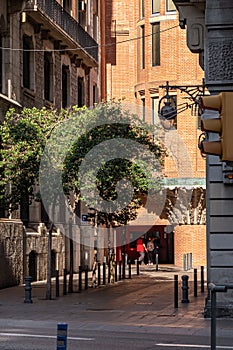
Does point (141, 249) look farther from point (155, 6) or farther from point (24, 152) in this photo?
point (24, 152)

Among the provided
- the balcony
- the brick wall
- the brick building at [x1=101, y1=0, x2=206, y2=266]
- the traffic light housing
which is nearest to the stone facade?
the traffic light housing

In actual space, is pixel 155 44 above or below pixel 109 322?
above

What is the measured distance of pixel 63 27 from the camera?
42125 millimetres

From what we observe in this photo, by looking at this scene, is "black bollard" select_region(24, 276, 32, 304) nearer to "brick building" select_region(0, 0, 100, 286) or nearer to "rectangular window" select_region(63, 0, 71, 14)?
"brick building" select_region(0, 0, 100, 286)

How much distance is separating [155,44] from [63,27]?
12.2 metres

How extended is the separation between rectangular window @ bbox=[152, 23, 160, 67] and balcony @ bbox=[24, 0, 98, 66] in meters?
4.33

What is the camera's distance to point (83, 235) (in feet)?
152

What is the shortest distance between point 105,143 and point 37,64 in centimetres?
912

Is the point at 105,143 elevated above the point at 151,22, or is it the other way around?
the point at 151,22

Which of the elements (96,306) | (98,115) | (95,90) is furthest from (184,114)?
(96,306)

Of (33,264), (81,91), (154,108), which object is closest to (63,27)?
(81,91)

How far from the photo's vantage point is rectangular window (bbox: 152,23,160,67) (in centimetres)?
5309

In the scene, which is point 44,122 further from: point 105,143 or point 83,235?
point 83,235

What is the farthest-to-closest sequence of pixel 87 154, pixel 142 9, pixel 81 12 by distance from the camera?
pixel 142 9, pixel 81 12, pixel 87 154
